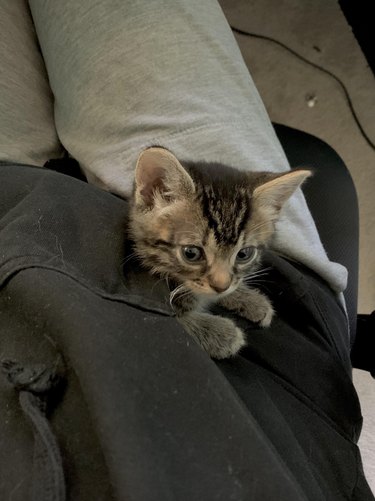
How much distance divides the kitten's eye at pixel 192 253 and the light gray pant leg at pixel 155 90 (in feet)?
0.58

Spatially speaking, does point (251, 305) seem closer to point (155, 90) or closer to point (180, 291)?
point (180, 291)

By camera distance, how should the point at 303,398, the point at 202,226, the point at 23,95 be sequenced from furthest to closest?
the point at 23,95, the point at 202,226, the point at 303,398

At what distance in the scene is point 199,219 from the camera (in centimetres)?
81

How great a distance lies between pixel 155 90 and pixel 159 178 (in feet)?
0.65

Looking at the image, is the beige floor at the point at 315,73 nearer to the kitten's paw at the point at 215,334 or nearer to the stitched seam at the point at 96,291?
the kitten's paw at the point at 215,334

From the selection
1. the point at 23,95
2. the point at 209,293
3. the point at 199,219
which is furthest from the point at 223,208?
the point at 23,95

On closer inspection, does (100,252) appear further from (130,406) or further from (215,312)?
(215,312)

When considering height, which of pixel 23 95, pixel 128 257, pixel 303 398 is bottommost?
pixel 303 398

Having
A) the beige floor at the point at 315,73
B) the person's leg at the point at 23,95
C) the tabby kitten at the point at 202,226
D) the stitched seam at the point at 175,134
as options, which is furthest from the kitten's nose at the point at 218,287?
the beige floor at the point at 315,73

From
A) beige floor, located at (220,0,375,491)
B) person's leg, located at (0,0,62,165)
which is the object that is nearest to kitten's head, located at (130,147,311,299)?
person's leg, located at (0,0,62,165)

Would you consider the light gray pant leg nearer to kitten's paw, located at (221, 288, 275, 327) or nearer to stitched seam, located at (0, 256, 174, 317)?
kitten's paw, located at (221, 288, 275, 327)

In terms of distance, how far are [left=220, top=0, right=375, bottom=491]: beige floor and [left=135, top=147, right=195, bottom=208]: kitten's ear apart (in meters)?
1.16

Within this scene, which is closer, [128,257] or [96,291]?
[96,291]

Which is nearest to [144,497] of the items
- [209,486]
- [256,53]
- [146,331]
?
[209,486]
